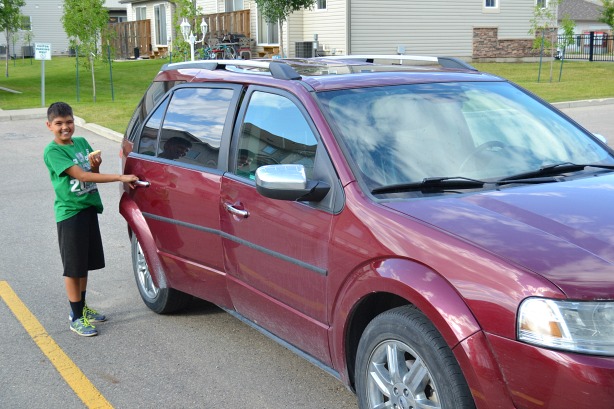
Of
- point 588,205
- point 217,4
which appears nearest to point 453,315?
point 588,205

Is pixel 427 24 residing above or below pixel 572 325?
above

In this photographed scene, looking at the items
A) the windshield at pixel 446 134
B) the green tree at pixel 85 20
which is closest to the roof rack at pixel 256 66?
the windshield at pixel 446 134

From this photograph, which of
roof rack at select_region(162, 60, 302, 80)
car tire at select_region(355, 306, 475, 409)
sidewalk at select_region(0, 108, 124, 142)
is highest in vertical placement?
roof rack at select_region(162, 60, 302, 80)

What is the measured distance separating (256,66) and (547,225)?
2.39 metres

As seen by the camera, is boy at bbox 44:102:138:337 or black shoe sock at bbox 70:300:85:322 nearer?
boy at bbox 44:102:138:337

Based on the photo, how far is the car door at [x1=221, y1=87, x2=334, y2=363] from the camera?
13.1ft

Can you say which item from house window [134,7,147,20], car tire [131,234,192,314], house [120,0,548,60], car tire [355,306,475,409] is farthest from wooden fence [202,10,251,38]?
car tire [355,306,475,409]

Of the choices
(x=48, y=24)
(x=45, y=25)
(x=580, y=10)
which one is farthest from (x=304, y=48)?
(x=580, y=10)

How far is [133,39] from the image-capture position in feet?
170

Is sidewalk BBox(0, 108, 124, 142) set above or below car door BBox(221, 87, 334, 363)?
below

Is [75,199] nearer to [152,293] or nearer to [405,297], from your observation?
[152,293]

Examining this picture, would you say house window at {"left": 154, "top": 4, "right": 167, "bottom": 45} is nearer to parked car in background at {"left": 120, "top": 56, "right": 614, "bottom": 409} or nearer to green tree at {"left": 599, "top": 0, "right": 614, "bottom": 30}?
green tree at {"left": 599, "top": 0, "right": 614, "bottom": 30}

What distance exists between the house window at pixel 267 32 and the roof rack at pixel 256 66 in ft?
104

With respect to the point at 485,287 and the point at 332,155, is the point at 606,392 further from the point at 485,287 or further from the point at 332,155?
the point at 332,155
